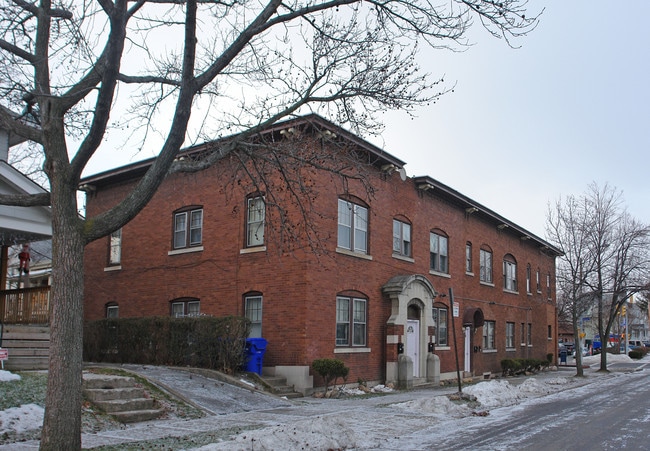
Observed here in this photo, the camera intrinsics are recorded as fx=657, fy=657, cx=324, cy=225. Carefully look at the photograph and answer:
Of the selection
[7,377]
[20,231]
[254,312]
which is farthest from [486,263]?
[7,377]

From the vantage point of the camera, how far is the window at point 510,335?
34859 millimetres

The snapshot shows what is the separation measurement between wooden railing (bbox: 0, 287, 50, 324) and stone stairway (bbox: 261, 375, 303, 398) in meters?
6.14

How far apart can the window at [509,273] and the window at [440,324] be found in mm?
8614

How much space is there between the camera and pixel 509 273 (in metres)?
35.6

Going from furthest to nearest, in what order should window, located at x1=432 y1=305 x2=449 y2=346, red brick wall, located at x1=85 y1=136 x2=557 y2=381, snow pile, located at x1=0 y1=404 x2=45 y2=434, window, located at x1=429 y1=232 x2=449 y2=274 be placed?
window, located at x1=429 y1=232 x2=449 y2=274, window, located at x1=432 y1=305 x2=449 y2=346, red brick wall, located at x1=85 y1=136 x2=557 y2=381, snow pile, located at x1=0 y1=404 x2=45 y2=434

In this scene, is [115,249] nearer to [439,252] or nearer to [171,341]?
[171,341]

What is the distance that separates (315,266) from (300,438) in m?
9.04

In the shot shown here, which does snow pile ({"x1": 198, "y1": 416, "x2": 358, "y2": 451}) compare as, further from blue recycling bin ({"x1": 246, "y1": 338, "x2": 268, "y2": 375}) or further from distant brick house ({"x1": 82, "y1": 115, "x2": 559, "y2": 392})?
blue recycling bin ({"x1": 246, "y1": 338, "x2": 268, "y2": 375})

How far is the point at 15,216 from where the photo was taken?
16875 mm

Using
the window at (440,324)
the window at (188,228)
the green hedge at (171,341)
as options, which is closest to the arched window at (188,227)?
the window at (188,228)

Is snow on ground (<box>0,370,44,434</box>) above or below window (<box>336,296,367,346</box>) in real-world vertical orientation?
below

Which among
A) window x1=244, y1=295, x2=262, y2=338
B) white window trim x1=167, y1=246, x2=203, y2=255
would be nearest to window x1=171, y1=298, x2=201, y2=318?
white window trim x1=167, y1=246, x2=203, y2=255

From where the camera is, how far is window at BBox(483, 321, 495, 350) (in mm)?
31531

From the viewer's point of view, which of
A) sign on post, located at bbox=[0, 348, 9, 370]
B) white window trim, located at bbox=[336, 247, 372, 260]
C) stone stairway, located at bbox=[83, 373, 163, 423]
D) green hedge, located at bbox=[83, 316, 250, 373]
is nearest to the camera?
stone stairway, located at bbox=[83, 373, 163, 423]
